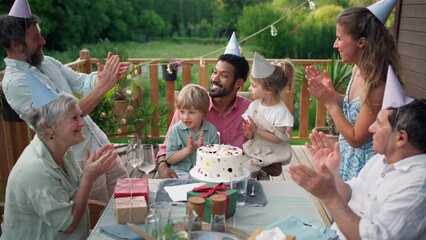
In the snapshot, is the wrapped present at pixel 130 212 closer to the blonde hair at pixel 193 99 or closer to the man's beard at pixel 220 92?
the blonde hair at pixel 193 99

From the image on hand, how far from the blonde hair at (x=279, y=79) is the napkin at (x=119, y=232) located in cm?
147

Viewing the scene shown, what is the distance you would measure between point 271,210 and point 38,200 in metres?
0.97

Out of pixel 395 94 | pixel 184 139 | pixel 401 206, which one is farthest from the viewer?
pixel 184 139

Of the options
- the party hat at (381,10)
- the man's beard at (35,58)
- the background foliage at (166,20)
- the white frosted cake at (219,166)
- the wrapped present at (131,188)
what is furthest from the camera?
the background foliage at (166,20)

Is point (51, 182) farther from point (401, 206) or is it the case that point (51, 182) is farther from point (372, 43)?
point (372, 43)

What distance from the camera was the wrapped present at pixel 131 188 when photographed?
1.75 m

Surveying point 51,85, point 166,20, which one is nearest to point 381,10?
point 51,85

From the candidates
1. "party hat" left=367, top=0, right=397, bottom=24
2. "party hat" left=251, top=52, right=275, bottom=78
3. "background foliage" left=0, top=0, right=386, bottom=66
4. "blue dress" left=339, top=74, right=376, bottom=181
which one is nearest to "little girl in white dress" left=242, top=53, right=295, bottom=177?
"party hat" left=251, top=52, right=275, bottom=78

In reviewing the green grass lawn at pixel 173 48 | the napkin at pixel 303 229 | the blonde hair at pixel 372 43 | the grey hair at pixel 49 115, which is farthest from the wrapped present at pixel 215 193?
the green grass lawn at pixel 173 48

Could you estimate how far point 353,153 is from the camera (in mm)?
2215

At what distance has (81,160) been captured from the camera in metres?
2.62

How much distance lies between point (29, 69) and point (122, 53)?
265 centimetres

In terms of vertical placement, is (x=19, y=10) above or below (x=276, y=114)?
above

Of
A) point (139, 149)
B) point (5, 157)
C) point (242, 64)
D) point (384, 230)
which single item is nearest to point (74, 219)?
point (139, 149)
